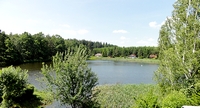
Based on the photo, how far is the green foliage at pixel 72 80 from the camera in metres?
11.4

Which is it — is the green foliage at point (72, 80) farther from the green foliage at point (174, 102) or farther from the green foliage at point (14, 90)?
the green foliage at point (174, 102)

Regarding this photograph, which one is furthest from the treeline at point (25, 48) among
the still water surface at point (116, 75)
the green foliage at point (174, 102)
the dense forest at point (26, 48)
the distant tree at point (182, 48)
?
the green foliage at point (174, 102)

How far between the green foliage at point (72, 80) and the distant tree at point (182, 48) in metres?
5.44

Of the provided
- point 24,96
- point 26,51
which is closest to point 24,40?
point 26,51

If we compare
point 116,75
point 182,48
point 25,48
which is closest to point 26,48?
point 25,48

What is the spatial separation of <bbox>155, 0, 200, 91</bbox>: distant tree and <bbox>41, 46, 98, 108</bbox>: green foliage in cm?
544

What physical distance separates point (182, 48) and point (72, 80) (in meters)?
7.66

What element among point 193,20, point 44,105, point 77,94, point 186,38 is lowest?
point 44,105

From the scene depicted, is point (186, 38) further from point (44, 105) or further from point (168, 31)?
point (44, 105)

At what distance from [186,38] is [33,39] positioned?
68.7 metres

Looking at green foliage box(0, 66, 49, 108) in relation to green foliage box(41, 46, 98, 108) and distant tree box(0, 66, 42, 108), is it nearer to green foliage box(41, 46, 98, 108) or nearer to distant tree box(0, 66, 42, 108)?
distant tree box(0, 66, 42, 108)

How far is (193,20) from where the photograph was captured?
11016 millimetres

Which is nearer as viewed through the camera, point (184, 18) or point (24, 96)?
point (184, 18)

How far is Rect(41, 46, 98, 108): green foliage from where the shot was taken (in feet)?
37.4
